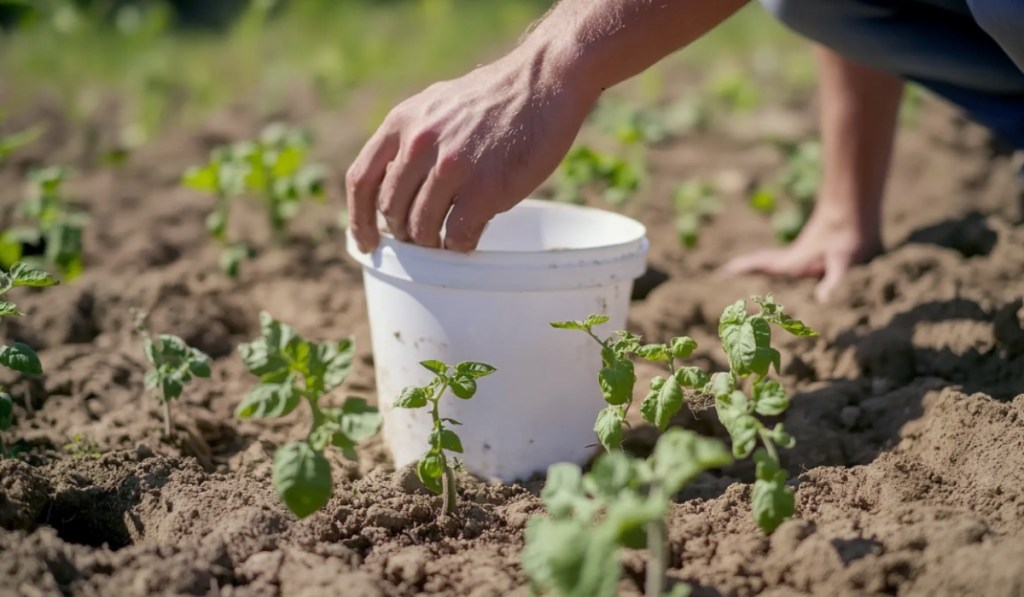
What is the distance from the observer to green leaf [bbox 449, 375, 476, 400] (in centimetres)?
166

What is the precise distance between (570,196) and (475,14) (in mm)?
4243

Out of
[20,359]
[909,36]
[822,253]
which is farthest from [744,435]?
[822,253]

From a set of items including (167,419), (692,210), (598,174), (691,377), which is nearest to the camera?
(691,377)

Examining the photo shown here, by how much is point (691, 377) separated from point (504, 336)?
1.30 feet

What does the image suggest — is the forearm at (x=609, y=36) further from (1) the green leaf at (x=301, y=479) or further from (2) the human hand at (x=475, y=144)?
(1) the green leaf at (x=301, y=479)

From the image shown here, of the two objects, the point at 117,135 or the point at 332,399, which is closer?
the point at 332,399

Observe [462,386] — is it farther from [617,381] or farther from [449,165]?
[449,165]

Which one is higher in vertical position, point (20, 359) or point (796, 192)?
point (20, 359)

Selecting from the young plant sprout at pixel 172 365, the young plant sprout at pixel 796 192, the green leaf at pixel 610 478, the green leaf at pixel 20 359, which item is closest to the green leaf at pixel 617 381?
the green leaf at pixel 610 478

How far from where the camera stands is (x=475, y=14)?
23.2 ft

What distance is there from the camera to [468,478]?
1955 mm

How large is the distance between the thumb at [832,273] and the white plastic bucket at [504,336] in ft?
2.67

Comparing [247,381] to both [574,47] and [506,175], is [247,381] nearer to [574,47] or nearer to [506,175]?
[506,175]

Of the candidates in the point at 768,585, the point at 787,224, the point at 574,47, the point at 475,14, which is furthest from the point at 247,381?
the point at 475,14
